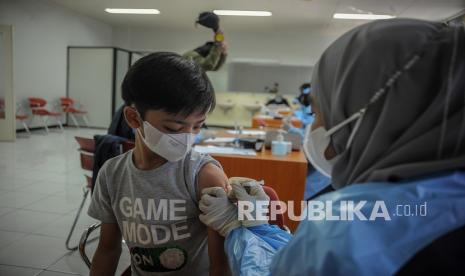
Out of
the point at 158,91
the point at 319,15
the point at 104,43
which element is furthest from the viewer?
the point at 104,43

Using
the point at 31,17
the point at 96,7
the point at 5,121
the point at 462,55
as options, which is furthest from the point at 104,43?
the point at 462,55

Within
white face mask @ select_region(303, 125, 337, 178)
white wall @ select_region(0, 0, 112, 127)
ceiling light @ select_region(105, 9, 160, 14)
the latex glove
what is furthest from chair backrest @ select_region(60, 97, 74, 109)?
white face mask @ select_region(303, 125, 337, 178)

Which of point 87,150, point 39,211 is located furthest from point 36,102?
point 87,150

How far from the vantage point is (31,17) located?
691 centimetres

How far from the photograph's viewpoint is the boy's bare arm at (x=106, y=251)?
107 cm

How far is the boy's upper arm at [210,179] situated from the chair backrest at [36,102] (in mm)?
7264

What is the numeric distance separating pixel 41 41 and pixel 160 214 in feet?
25.5

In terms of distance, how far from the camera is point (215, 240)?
0.97 m

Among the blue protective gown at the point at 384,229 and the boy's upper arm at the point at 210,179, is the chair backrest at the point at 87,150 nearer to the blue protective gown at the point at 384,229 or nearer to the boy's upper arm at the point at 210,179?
the boy's upper arm at the point at 210,179

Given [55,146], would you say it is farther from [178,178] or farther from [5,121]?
[178,178]

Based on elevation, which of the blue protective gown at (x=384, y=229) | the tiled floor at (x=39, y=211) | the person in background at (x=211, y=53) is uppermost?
the person in background at (x=211, y=53)

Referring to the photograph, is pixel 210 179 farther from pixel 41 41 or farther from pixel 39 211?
pixel 41 41

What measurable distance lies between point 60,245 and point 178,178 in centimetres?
174

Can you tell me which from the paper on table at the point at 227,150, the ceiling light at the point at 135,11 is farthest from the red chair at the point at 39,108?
the paper on table at the point at 227,150
